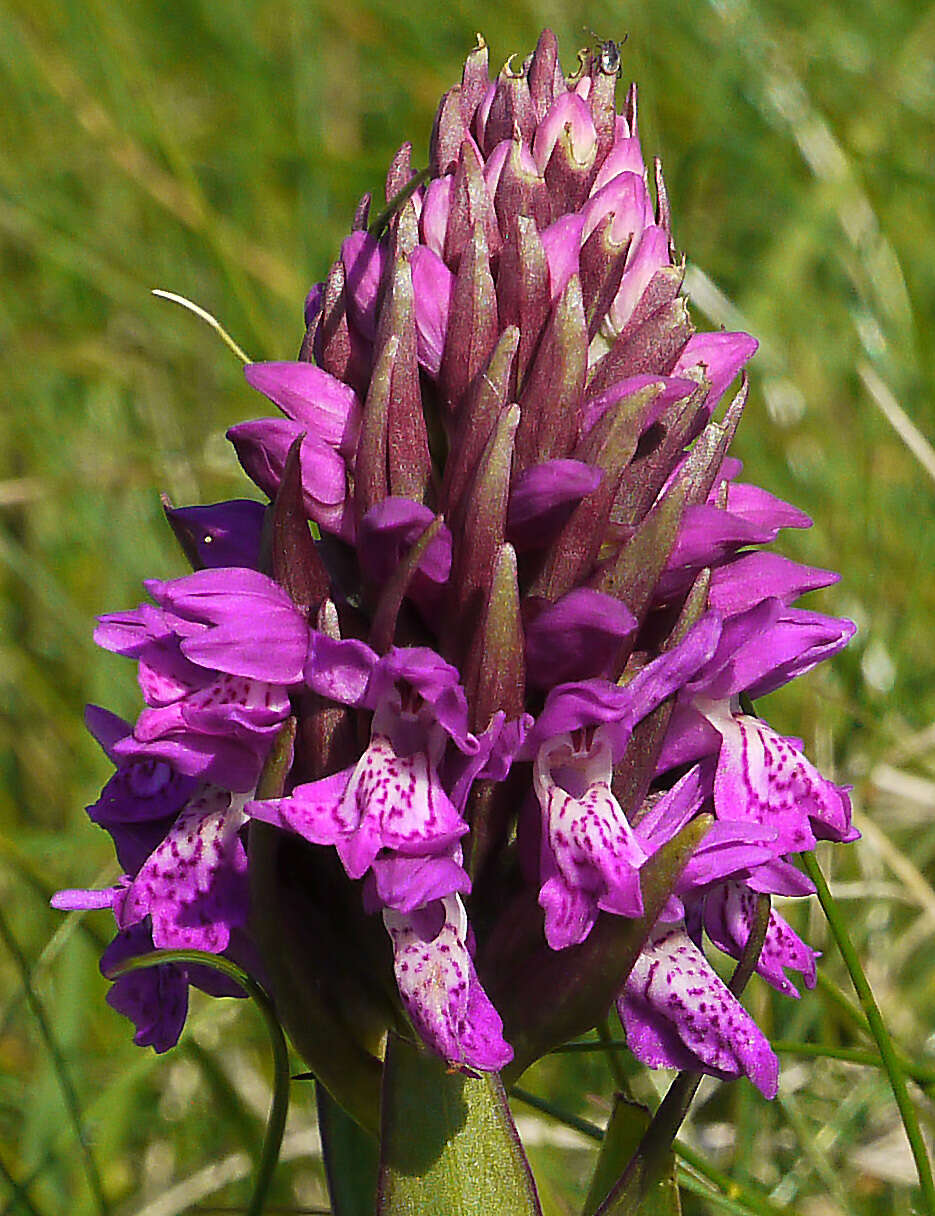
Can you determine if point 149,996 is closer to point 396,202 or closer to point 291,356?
point 396,202

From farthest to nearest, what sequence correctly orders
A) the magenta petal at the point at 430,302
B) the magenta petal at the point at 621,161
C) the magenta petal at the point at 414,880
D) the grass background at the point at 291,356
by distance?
the grass background at the point at 291,356 → the magenta petal at the point at 621,161 → the magenta petal at the point at 430,302 → the magenta petal at the point at 414,880

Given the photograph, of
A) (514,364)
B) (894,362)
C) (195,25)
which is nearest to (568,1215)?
(514,364)

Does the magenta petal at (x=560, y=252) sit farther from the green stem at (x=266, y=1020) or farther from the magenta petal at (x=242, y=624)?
the green stem at (x=266, y=1020)

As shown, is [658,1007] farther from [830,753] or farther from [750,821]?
[830,753]

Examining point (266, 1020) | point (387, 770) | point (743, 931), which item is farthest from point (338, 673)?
point (743, 931)

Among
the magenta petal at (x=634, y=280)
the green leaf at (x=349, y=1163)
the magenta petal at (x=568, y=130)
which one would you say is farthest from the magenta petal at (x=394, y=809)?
the magenta petal at (x=568, y=130)

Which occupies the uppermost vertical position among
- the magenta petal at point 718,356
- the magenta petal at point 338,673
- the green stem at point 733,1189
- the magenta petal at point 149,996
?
the magenta petal at point 718,356
